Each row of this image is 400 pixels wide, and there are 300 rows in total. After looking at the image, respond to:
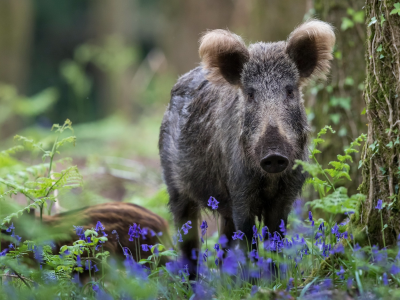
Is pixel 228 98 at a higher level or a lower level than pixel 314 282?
higher

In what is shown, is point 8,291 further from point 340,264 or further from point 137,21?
point 137,21

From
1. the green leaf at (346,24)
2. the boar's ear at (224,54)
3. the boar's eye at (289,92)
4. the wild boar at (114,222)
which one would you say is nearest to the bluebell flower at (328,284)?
the boar's eye at (289,92)

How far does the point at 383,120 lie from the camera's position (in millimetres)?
3592

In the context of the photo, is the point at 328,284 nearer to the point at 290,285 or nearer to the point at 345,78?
the point at 290,285

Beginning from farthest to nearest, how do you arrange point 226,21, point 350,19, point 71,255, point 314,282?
point 226,21 < point 350,19 < point 71,255 < point 314,282

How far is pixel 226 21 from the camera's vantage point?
14.6 m

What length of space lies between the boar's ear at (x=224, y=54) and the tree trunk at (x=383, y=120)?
1111mm

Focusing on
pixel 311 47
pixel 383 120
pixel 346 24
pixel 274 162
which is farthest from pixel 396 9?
pixel 346 24

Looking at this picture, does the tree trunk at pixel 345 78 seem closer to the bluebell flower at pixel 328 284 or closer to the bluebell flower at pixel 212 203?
the bluebell flower at pixel 212 203

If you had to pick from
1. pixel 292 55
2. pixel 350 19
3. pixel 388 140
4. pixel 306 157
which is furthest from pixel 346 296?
pixel 350 19

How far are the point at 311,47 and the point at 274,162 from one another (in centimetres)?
125

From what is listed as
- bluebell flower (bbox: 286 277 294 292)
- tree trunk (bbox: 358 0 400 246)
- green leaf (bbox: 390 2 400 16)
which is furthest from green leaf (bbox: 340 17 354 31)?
bluebell flower (bbox: 286 277 294 292)

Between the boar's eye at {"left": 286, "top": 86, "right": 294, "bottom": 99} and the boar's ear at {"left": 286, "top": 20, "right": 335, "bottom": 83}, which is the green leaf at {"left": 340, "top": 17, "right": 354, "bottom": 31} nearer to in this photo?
the boar's ear at {"left": 286, "top": 20, "right": 335, "bottom": 83}

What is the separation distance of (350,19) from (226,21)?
9.09 metres
